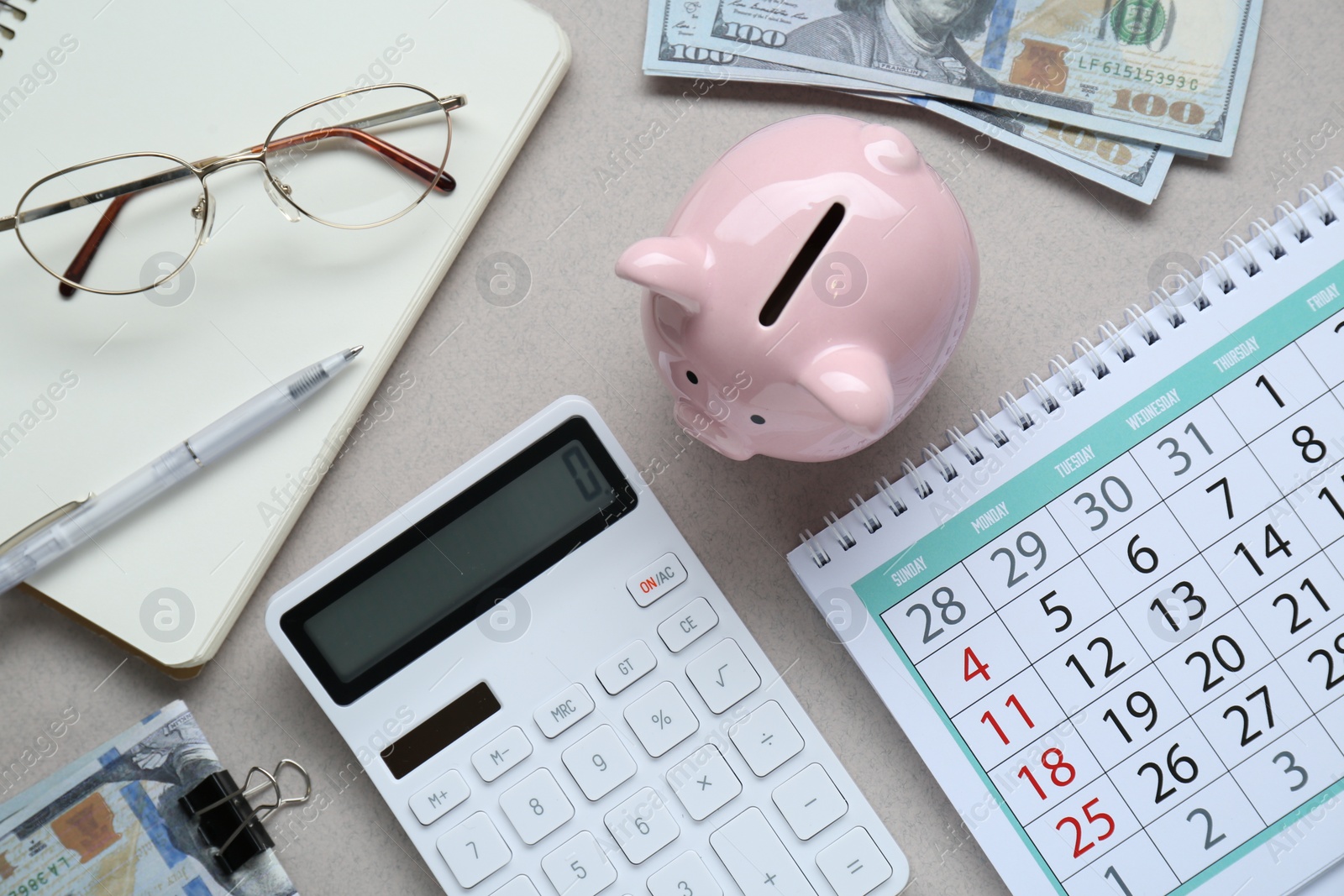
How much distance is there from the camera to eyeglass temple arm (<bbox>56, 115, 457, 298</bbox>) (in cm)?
59

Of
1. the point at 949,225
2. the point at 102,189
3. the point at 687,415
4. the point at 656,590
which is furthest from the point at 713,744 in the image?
the point at 102,189

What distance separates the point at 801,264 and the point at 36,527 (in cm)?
49

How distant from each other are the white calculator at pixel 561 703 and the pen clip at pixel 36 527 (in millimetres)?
151

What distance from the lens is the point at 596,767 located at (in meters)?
0.57

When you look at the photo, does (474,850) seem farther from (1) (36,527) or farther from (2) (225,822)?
(1) (36,527)

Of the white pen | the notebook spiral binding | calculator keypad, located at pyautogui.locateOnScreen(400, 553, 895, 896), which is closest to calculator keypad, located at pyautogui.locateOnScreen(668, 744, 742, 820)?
calculator keypad, located at pyautogui.locateOnScreen(400, 553, 895, 896)

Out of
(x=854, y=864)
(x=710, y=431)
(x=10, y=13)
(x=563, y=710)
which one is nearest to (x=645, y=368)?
(x=710, y=431)

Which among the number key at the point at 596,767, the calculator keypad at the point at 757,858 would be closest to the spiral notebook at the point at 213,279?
the number key at the point at 596,767

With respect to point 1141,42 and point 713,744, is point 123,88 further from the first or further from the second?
point 1141,42

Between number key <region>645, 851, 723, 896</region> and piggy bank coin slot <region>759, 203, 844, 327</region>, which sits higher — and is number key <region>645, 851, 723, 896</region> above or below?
below

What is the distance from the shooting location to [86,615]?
23.0 inches

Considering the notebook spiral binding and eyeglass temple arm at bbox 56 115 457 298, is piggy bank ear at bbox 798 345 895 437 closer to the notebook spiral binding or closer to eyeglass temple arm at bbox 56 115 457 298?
eyeglass temple arm at bbox 56 115 457 298

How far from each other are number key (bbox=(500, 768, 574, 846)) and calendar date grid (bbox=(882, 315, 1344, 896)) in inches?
9.1

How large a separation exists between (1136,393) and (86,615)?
2.17 feet
